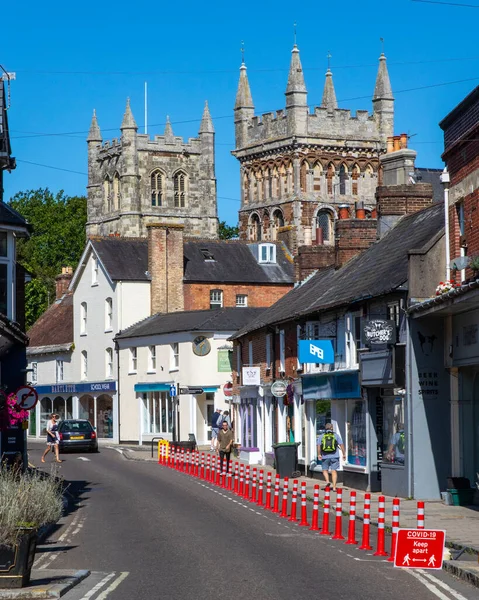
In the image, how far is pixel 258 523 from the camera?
74.4 ft

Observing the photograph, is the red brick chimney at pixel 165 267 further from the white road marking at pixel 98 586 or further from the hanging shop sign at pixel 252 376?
the white road marking at pixel 98 586

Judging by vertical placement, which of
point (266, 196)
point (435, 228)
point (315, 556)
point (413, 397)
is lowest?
point (315, 556)

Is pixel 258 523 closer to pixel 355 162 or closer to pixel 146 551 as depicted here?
pixel 146 551

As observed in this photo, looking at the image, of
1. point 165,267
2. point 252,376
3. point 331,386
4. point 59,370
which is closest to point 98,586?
point 331,386

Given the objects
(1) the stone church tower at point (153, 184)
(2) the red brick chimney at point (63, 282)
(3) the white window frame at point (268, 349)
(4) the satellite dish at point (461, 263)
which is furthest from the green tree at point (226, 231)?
(4) the satellite dish at point (461, 263)

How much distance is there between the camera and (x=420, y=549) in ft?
50.2

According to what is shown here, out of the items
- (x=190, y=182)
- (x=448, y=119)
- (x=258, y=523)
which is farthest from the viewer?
(x=190, y=182)

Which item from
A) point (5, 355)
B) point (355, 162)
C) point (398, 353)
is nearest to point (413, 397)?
point (398, 353)

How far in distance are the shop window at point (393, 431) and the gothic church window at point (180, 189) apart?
100 m

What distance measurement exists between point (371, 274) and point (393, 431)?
17.6 ft

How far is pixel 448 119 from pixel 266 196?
91272 mm

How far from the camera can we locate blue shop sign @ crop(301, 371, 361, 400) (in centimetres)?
3284

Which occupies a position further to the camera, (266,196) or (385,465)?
(266,196)

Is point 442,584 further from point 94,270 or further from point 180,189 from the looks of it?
point 180,189
